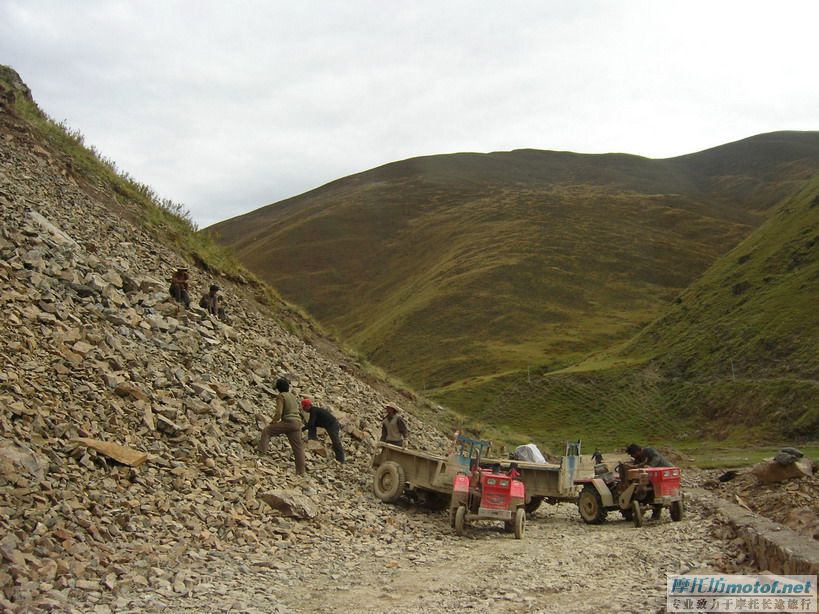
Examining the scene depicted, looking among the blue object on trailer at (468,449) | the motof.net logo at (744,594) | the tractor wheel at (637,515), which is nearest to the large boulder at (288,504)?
the blue object on trailer at (468,449)

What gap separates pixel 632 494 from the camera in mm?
15242

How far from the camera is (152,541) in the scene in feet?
29.5

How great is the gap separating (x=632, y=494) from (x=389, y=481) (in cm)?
510

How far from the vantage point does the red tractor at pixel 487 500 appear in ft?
42.4

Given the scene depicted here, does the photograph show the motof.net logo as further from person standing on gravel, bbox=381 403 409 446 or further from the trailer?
person standing on gravel, bbox=381 403 409 446

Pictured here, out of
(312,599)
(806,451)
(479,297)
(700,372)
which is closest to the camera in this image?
(312,599)

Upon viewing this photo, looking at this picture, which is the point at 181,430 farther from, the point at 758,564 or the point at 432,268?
the point at 432,268

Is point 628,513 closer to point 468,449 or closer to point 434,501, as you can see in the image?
point 468,449

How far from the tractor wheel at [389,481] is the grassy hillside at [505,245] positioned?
46024 millimetres

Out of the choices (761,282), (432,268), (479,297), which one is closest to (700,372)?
(761,282)

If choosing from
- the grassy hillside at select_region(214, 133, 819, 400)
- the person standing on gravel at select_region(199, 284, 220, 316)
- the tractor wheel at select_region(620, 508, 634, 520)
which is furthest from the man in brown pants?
the grassy hillside at select_region(214, 133, 819, 400)

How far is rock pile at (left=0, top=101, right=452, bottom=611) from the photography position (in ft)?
27.1

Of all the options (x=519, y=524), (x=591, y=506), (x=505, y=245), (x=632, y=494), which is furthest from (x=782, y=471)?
→ (x=505, y=245)

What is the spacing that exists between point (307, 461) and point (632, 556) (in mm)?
6206
